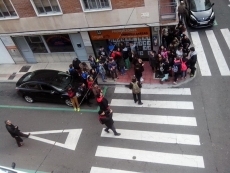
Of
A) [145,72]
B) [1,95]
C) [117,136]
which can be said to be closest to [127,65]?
[145,72]

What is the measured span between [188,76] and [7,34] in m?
11.1

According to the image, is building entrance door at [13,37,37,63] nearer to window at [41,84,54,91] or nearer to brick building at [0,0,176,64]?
brick building at [0,0,176,64]

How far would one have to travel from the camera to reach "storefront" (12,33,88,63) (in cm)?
1481

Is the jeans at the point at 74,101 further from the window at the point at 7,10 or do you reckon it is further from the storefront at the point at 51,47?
the window at the point at 7,10

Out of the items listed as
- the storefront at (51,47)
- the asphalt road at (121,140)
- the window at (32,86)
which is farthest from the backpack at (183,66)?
the window at (32,86)

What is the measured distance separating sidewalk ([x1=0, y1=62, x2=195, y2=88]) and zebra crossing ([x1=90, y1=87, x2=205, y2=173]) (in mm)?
599

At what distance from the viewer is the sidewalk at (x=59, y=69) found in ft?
42.2

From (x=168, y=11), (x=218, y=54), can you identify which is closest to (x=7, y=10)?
(x=168, y=11)

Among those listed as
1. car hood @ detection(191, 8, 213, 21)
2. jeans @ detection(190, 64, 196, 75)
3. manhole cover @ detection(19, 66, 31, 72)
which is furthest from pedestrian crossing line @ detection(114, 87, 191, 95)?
manhole cover @ detection(19, 66, 31, 72)

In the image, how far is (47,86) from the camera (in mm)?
12250

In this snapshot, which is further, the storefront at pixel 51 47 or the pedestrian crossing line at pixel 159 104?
the storefront at pixel 51 47

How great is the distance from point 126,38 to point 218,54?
544 cm

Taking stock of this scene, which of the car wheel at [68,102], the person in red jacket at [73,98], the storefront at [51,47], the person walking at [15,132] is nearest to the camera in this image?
the person walking at [15,132]

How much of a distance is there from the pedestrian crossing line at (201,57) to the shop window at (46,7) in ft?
27.4
